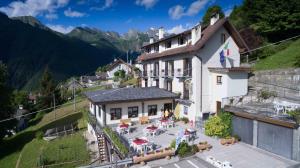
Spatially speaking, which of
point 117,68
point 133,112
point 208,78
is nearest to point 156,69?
point 133,112

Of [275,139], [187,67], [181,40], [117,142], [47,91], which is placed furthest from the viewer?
[47,91]

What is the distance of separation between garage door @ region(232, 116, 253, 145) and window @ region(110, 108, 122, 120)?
40.2ft

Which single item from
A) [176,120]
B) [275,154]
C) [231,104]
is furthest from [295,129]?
[176,120]

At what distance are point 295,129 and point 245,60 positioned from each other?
26.9 m

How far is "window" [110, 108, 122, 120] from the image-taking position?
26.2 m

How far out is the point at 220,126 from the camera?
21.0 meters

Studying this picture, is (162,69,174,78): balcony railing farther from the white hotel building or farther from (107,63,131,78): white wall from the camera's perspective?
(107,63,131,78): white wall

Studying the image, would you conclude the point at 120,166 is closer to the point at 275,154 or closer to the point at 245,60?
the point at 275,154

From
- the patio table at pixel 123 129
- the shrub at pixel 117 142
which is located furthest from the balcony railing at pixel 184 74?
the shrub at pixel 117 142

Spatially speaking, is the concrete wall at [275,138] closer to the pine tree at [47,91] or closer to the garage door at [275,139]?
the garage door at [275,139]

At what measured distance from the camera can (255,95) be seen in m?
24.4

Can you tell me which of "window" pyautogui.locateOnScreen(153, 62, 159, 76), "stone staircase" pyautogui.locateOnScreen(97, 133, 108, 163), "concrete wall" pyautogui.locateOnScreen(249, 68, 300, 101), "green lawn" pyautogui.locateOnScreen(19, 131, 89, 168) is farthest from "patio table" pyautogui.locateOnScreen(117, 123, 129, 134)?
"concrete wall" pyautogui.locateOnScreen(249, 68, 300, 101)

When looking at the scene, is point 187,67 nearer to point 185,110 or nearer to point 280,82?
point 185,110

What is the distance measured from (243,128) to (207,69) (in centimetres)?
872
